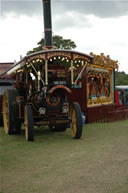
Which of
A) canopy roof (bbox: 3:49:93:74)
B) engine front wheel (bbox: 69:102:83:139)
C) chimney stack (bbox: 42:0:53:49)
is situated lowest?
engine front wheel (bbox: 69:102:83:139)

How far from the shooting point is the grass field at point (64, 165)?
399cm

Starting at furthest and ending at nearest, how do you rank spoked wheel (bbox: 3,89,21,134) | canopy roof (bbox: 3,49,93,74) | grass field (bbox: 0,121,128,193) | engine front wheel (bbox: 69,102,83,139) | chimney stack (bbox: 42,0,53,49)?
chimney stack (bbox: 42,0,53,49)
spoked wheel (bbox: 3,89,21,134)
engine front wheel (bbox: 69,102,83,139)
canopy roof (bbox: 3,49,93,74)
grass field (bbox: 0,121,128,193)

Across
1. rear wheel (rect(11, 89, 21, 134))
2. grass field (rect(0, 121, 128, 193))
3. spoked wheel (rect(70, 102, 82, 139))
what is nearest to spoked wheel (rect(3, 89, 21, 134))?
rear wheel (rect(11, 89, 21, 134))

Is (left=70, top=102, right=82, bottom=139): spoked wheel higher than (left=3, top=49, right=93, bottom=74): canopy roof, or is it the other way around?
(left=3, top=49, right=93, bottom=74): canopy roof

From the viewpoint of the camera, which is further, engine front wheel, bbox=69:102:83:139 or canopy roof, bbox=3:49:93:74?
engine front wheel, bbox=69:102:83:139

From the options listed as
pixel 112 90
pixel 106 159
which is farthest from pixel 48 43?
pixel 106 159

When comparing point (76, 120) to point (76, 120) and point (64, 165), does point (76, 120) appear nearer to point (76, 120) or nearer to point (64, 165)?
point (76, 120)

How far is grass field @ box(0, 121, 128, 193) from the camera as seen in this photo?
3990 millimetres

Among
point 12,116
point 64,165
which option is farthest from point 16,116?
point 64,165

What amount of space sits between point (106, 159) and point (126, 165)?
545mm

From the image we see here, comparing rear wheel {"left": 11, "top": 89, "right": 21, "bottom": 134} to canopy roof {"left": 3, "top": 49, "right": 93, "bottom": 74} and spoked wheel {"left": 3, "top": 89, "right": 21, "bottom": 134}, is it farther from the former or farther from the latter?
canopy roof {"left": 3, "top": 49, "right": 93, "bottom": 74}

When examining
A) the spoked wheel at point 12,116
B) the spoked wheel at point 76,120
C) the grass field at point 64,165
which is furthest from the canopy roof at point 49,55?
the grass field at point 64,165

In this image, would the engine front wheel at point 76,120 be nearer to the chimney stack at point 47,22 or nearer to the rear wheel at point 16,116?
the rear wheel at point 16,116

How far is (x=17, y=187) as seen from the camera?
402cm
